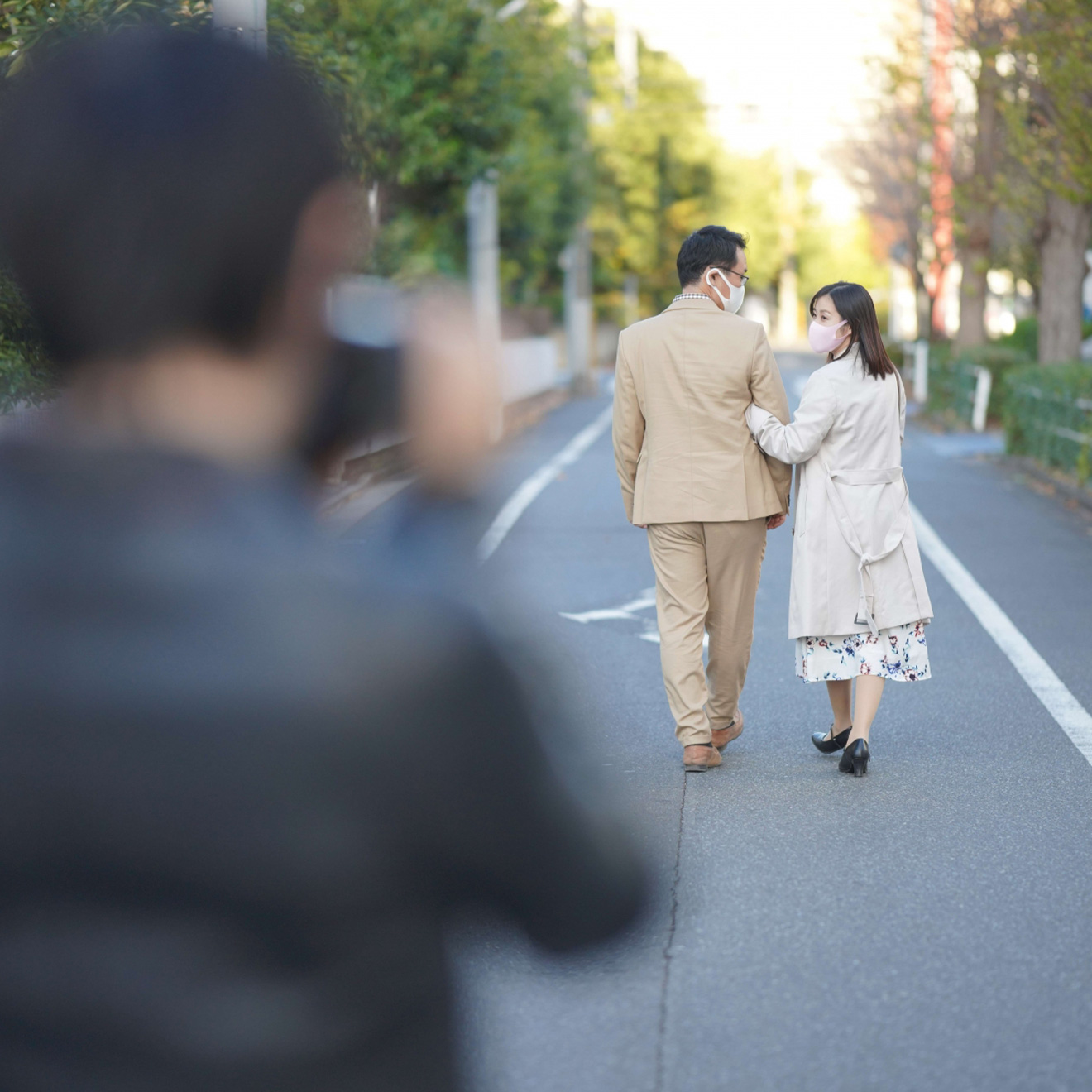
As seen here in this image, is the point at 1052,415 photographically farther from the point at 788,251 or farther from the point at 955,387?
the point at 788,251

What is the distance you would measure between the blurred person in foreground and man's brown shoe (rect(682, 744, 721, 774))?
4.07 m

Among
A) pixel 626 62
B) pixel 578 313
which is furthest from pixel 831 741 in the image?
pixel 626 62

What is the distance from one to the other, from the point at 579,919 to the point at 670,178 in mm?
51587

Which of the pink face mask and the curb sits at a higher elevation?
the pink face mask

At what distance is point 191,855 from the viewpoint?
3.90ft

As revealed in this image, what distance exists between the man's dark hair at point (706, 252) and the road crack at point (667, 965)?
1.73 m

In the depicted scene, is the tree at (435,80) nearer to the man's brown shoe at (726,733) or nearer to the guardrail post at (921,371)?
the man's brown shoe at (726,733)

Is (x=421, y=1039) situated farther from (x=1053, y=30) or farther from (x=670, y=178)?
(x=670, y=178)

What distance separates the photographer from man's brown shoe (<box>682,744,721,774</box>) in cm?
526

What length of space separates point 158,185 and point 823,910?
10.6 ft

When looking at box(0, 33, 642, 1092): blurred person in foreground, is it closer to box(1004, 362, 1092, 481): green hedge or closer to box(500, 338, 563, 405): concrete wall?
box(1004, 362, 1092, 481): green hedge

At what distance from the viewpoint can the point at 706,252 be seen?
5.00 m

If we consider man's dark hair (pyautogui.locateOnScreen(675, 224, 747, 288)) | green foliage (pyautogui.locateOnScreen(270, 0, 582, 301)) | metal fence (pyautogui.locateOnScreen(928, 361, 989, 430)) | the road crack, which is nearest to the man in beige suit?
man's dark hair (pyautogui.locateOnScreen(675, 224, 747, 288))

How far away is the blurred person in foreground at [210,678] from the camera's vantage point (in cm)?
111
